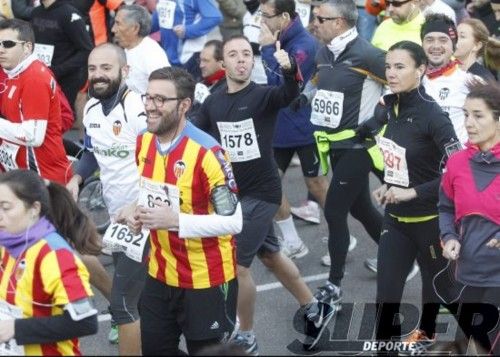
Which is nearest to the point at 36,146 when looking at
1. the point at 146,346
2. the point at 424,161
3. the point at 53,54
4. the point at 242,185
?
the point at 242,185

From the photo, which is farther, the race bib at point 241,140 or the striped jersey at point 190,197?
the race bib at point 241,140

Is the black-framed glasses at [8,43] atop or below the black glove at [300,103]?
atop

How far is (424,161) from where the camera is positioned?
645cm

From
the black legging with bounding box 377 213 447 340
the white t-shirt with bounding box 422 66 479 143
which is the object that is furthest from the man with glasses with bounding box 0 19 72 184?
the white t-shirt with bounding box 422 66 479 143

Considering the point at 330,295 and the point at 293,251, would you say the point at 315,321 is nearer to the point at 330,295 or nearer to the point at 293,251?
the point at 330,295

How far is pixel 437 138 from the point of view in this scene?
249 inches

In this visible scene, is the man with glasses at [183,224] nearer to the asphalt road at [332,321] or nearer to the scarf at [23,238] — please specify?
the scarf at [23,238]

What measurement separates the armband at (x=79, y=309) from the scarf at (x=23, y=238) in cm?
36

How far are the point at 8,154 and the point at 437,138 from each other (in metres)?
2.89

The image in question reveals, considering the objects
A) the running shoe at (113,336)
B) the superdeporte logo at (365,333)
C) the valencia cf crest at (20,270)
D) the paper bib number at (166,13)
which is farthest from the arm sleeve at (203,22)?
the valencia cf crest at (20,270)

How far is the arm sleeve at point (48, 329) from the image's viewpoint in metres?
4.63

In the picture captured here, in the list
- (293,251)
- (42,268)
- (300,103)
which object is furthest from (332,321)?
(42,268)

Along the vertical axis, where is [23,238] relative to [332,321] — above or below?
above

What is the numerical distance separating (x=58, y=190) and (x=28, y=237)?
40 centimetres
